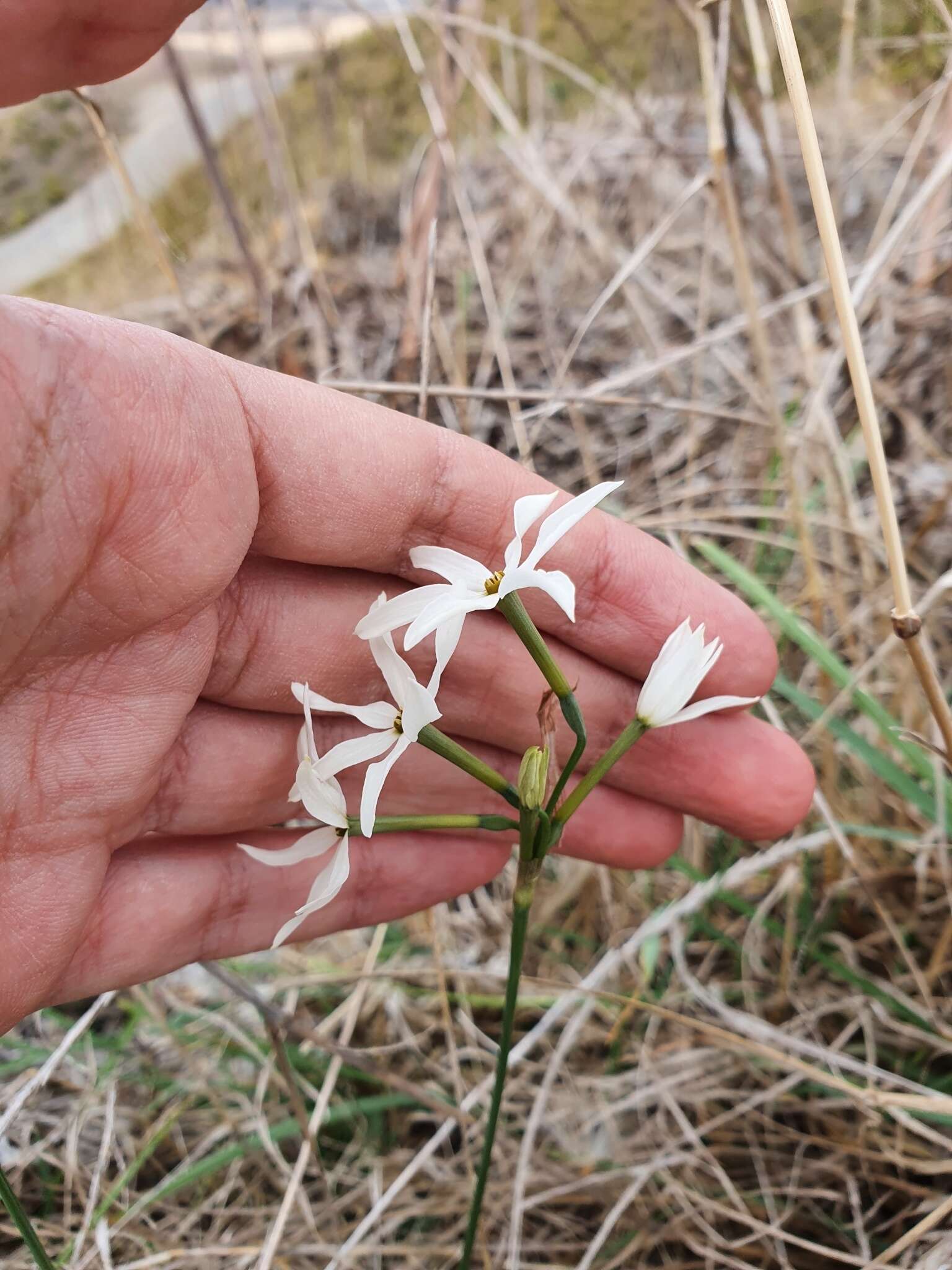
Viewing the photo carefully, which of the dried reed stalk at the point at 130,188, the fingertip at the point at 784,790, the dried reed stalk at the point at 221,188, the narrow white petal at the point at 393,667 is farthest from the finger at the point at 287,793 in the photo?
the dried reed stalk at the point at 221,188

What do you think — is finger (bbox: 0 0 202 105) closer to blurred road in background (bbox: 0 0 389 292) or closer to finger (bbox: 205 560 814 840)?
finger (bbox: 205 560 814 840)

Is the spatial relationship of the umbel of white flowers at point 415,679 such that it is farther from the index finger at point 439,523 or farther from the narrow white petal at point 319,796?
the index finger at point 439,523

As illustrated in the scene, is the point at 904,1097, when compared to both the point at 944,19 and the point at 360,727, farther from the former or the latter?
the point at 944,19

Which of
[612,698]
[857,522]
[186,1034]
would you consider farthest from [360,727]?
[857,522]

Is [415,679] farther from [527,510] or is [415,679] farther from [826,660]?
[826,660]

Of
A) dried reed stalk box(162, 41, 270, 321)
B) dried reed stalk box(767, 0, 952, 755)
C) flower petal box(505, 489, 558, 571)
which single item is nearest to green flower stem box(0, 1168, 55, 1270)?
flower petal box(505, 489, 558, 571)

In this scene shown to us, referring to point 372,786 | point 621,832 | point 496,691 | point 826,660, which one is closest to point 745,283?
point 826,660

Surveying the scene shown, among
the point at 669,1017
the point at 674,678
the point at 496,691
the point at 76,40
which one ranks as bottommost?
the point at 669,1017
